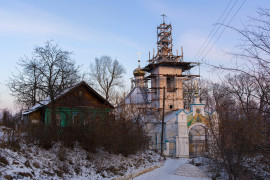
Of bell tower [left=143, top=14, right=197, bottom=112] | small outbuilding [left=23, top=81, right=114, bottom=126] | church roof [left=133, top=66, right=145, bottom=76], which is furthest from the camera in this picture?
church roof [left=133, top=66, right=145, bottom=76]

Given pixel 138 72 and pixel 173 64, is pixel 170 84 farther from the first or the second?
pixel 138 72

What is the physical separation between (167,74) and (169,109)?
472 centimetres

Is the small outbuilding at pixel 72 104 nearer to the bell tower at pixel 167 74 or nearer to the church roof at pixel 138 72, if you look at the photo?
the bell tower at pixel 167 74

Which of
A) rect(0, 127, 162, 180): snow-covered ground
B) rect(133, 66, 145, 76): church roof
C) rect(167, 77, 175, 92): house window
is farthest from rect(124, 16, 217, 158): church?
rect(0, 127, 162, 180): snow-covered ground

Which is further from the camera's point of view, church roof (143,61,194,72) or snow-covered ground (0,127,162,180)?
church roof (143,61,194,72)

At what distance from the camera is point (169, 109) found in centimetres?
3347

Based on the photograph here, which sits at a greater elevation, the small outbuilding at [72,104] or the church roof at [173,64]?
the church roof at [173,64]

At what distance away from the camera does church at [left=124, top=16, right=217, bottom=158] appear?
1045 inches

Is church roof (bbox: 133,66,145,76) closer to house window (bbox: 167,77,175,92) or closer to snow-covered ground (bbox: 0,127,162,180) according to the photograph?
house window (bbox: 167,77,175,92)

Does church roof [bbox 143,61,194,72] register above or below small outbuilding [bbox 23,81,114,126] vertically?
above

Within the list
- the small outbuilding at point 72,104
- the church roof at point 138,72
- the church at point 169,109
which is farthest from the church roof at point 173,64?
the small outbuilding at point 72,104

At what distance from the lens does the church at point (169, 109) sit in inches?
1045

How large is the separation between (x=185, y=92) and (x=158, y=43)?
1014 centimetres

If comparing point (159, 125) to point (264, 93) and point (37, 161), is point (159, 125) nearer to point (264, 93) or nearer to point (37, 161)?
point (37, 161)
